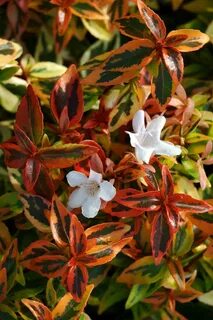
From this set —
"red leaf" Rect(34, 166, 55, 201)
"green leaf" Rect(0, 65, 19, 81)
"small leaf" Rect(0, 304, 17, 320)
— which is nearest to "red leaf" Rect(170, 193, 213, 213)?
"red leaf" Rect(34, 166, 55, 201)

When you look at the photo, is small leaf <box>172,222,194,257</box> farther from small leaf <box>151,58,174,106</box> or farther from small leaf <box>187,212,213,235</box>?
small leaf <box>151,58,174,106</box>

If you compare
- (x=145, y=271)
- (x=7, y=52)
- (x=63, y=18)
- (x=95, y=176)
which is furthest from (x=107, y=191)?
(x=63, y=18)

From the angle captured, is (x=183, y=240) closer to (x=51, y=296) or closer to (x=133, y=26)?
(x=51, y=296)

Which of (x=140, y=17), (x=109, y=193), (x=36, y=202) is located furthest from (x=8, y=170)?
(x=140, y=17)

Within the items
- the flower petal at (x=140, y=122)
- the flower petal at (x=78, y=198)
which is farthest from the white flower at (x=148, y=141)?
the flower petal at (x=78, y=198)

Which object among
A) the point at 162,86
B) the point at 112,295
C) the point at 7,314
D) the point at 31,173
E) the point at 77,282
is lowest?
the point at 112,295

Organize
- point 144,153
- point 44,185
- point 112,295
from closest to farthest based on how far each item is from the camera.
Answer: point 144,153, point 44,185, point 112,295
